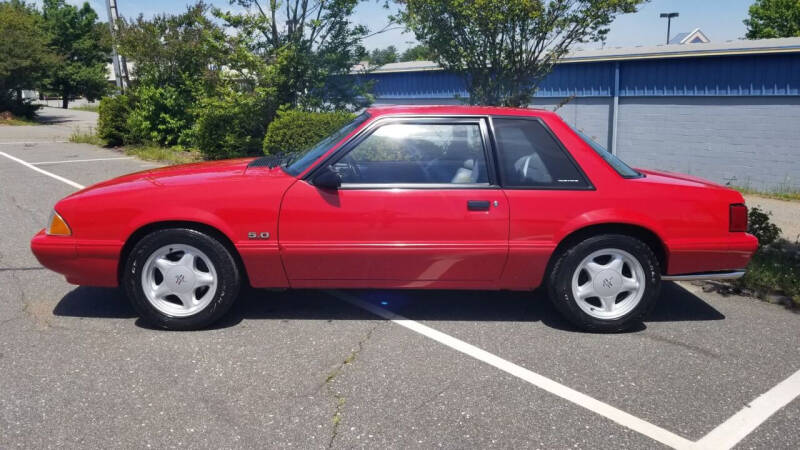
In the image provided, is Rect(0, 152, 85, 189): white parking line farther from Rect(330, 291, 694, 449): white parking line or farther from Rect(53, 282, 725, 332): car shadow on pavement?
Rect(330, 291, 694, 449): white parking line

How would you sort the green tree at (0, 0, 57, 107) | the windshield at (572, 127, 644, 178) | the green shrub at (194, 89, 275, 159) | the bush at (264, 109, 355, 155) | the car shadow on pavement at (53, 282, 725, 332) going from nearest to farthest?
the windshield at (572, 127, 644, 178)
the car shadow on pavement at (53, 282, 725, 332)
the bush at (264, 109, 355, 155)
the green shrub at (194, 89, 275, 159)
the green tree at (0, 0, 57, 107)

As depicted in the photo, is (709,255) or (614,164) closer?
(709,255)

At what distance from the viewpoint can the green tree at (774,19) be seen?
35.1 m

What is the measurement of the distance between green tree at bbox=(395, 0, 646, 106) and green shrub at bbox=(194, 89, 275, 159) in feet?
15.5

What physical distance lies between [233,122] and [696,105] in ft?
29.2

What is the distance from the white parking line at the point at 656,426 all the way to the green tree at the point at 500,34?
5.34 metres

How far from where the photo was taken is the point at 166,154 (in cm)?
1542

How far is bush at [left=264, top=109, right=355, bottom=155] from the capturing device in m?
11.7

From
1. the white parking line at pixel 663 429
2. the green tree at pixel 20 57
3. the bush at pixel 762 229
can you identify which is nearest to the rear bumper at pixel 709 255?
the white parking line at pixel 663 429

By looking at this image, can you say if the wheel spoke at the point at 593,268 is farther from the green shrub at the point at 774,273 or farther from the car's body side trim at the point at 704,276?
the green shrub at the point at 774,273

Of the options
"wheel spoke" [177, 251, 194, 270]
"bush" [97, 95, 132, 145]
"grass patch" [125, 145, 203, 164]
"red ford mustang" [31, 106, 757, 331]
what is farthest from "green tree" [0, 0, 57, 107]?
"wheel spoke" [177, 251, 194, 270]

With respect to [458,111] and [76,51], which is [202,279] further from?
[76,51]

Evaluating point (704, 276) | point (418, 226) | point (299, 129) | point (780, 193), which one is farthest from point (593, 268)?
point (780, 193)

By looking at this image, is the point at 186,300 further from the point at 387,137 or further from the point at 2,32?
the point at 2,32
